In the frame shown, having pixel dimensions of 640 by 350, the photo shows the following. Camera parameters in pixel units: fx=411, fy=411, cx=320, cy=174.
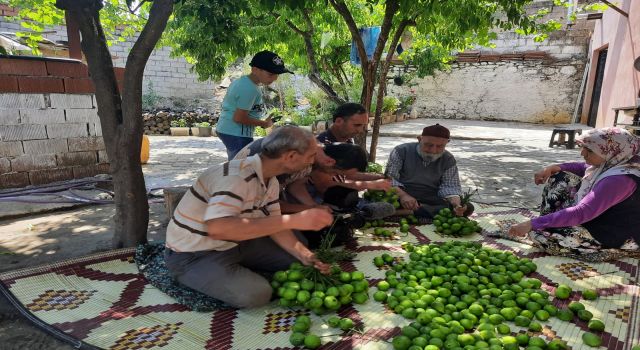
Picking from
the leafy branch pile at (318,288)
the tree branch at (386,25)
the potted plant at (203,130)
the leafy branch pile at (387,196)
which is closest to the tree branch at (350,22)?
the tree branch at (386,25)

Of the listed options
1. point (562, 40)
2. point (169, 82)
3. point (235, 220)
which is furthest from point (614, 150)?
point (169, 82)

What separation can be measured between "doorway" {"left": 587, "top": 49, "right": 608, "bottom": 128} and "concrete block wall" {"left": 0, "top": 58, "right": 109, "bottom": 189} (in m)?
16.4

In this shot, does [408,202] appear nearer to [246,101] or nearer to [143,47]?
[246,101]

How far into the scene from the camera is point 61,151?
584 centimetres

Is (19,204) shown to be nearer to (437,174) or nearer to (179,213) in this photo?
(179,213)

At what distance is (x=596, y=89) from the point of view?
15.6 meters

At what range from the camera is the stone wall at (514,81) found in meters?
17.0

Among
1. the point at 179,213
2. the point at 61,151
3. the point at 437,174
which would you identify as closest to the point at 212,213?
the point at 179,213

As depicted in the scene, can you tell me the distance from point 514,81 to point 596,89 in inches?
127

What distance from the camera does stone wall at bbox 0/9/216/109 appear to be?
1682 centimetres

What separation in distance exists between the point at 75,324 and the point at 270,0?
2.82m

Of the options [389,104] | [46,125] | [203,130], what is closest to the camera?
[46,125]

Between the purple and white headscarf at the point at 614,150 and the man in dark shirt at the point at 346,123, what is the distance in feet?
6.60

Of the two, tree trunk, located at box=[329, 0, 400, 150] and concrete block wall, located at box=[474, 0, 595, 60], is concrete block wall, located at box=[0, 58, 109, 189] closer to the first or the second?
A: tree trunk, located at box=[329, 0, 400, 150]
